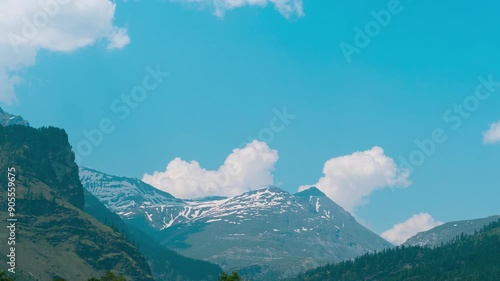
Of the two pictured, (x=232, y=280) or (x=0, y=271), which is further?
(x=0, y=271)

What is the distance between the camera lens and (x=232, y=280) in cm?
17438

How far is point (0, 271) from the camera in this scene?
196 meters

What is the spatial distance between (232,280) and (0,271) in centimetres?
7520
